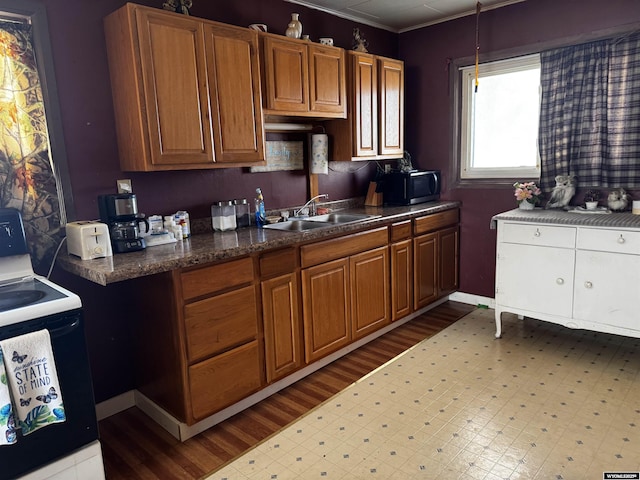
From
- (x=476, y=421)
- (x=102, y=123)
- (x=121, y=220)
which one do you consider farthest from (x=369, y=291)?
(x=102, y=123)

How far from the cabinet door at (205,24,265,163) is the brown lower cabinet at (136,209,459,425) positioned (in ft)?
2.22

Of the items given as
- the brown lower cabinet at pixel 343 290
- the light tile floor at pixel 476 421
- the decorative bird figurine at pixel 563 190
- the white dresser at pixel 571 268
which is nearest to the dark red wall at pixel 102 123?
the brown lower cabinet at pixel 343 290

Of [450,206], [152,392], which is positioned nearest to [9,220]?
[152,392]

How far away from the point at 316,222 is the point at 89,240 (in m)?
1.59

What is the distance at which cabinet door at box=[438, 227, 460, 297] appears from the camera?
3898 mm

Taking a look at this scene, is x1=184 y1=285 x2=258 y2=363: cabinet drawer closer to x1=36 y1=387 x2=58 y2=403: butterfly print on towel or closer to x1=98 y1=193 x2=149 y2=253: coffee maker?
x1=98 y1=193 x2=149 y2=253: coffee maker

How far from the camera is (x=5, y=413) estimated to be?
1508 mm

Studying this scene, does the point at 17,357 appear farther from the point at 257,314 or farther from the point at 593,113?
the point at 593,113

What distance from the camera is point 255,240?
8.06 feet

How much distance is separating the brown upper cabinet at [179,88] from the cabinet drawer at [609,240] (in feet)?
7.35

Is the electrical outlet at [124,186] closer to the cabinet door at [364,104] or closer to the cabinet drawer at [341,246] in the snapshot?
the cabinet drawer at [341,246]

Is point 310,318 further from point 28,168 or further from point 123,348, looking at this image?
point 28,168

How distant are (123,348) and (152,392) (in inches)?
12.7

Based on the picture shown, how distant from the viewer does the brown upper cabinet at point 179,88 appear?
86.2 inches
